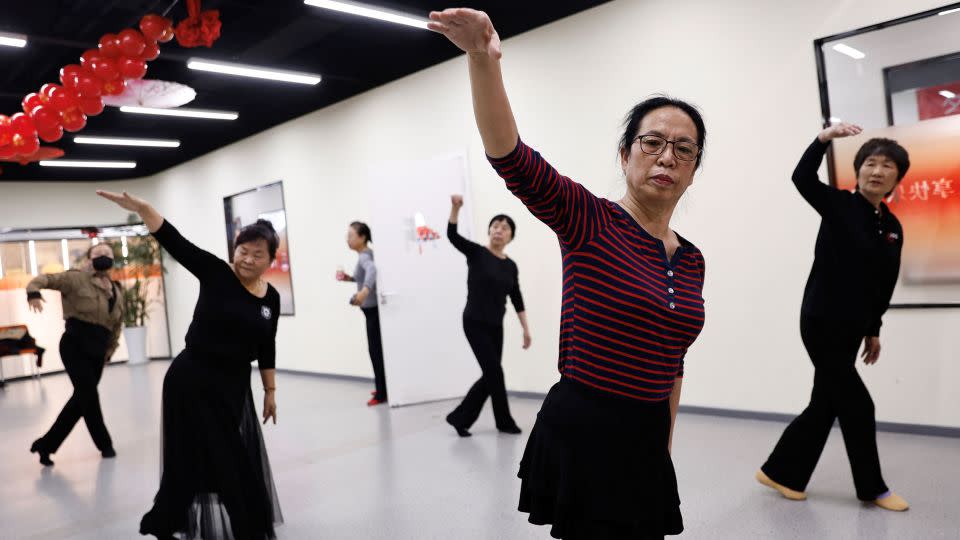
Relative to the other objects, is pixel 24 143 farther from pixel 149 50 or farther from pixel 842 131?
pixel 842 131

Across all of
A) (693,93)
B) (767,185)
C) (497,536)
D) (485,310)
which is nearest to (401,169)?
(485,310)

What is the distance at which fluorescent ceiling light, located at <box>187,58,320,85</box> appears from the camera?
612 cm

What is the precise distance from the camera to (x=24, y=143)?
18.3ft

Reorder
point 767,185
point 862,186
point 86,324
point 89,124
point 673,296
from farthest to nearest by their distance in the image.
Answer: point 89,124, point 86,324, point 767,185, point 862,186, point 673,296

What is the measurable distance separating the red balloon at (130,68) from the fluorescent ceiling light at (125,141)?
4297 mm

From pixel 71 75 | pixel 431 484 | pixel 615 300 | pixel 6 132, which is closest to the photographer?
pixel 615 300

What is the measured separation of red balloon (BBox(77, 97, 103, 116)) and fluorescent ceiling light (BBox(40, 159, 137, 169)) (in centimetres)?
539

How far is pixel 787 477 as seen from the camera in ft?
10.6

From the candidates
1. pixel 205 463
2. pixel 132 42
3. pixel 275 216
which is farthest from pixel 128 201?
pixel 275 216

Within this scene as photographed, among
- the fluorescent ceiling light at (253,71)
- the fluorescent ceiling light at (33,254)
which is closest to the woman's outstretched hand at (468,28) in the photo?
the fluorescent ceiling light at (253,71)

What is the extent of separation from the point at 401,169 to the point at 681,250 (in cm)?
505

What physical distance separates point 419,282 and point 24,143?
341 centimetres

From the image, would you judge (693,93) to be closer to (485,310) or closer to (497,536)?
(485,310)

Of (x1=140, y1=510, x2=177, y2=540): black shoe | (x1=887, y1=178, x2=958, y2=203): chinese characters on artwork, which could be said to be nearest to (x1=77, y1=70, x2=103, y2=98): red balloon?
(x1=140, y1=510, x2=177, y2=540): black shoe
